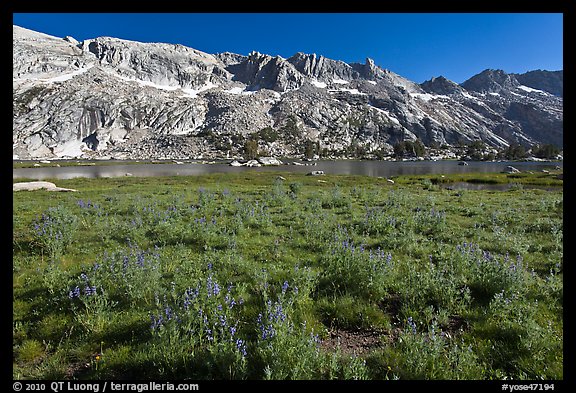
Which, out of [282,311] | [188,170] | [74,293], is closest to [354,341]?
[282,311]

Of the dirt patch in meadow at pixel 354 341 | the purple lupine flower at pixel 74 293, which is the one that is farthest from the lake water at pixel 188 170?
the dirt patch in meadow at pixel 354 341

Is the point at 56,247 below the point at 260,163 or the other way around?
below

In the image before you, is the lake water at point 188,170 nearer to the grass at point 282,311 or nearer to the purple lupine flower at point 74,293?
the grass at point 282,311

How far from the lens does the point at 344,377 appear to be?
4172 mm

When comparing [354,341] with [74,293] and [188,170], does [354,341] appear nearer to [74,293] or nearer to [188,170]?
[74,293]

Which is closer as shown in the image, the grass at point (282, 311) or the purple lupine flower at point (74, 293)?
the grass at point (282, 311)

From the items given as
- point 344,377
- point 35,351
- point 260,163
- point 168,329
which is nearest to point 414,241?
point 344,377

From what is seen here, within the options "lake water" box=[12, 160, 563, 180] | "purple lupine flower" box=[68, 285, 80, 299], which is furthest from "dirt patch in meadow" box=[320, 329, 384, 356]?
"lake water" box=[12, 160, 563, 180]

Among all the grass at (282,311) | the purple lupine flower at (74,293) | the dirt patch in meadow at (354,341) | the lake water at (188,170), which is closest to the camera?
the grass at (282,311)

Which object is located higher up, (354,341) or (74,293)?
(74,293)

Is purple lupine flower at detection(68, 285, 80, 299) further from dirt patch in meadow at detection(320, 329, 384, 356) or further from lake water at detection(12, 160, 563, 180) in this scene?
lake water at detection(12, 160, 563, 180)
